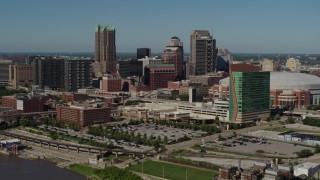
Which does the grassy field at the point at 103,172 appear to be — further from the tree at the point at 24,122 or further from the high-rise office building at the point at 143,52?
the high-rise office building at the point at 143,52

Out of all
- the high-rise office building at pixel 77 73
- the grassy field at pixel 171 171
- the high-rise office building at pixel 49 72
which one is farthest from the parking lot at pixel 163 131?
the high-rise office building at pixel 49 72

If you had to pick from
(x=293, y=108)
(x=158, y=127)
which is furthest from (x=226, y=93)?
(x=158, y=127)

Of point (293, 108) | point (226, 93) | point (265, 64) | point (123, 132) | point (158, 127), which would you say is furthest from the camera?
point (265, 64)

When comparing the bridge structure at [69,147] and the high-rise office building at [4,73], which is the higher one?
the high-rise office building at [4,73]

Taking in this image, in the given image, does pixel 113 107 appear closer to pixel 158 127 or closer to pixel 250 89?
pixel 158 127

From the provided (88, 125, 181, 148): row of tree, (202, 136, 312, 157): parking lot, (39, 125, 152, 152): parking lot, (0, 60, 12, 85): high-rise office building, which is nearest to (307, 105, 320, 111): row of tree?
(202, 136, 312, 157): parking lot

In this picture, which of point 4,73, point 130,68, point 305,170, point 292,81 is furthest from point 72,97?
point 305,170
